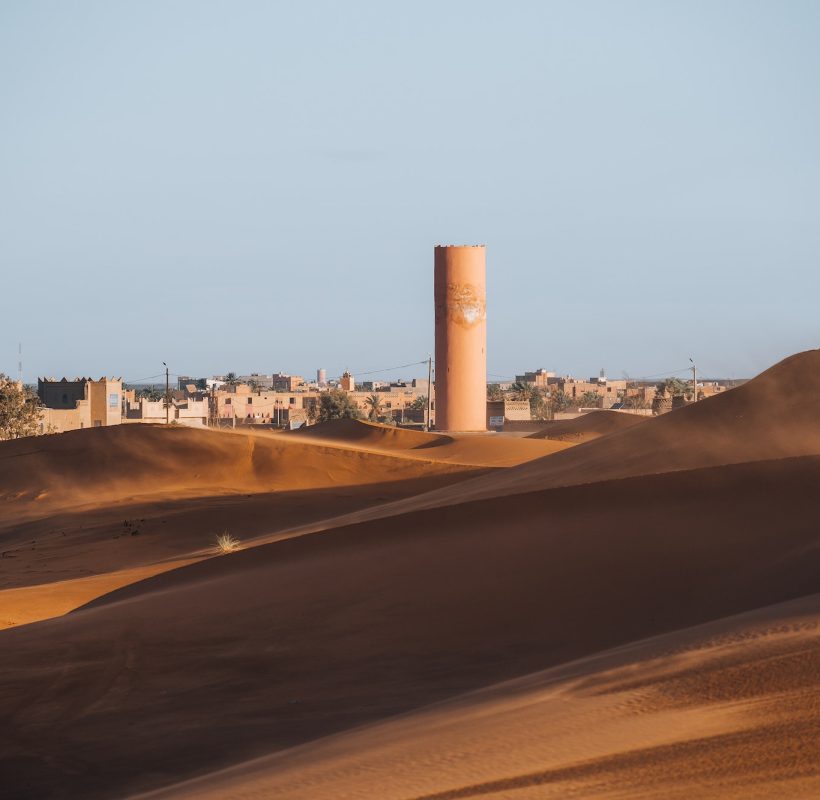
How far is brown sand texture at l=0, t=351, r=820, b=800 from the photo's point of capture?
18.2 ft

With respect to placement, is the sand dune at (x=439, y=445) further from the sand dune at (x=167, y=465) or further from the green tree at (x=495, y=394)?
the green tree at (x=495, y=394)

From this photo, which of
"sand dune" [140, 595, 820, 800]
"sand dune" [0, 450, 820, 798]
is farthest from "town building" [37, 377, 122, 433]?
"sand dune" [140, 595, 820, 800]

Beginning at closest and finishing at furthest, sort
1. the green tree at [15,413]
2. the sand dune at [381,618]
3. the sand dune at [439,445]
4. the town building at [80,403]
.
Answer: the sand dune at [381,618]
the sand dune at [439,445]
the green tree at [15,413]
the town building at [80,403]

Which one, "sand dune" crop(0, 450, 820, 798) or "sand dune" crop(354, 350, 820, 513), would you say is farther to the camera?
"sand dune" crop(354, 350, 820, 513)

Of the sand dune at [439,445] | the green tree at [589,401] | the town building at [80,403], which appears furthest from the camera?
the green tree at [589,401]

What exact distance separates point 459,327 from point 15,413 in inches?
776

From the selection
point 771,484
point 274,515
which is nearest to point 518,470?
point 274,515

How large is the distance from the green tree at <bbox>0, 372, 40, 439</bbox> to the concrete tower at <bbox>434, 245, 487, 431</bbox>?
18.1 m

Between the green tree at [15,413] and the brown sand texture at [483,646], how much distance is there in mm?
34522

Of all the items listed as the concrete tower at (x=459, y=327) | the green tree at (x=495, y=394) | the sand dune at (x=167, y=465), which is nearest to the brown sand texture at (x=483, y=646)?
the sand dune at (x=167, y=465)

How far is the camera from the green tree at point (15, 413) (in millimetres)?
54594

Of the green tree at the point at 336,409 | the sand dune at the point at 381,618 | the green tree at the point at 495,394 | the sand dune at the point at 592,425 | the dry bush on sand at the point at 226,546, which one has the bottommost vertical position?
the dry bush on sand at the point at 226,546

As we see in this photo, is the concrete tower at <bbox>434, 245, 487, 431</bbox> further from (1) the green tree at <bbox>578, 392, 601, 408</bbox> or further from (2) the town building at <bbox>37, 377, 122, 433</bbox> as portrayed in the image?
(1) the green tree at <bbox>578, 392, 601, 408</bbox>

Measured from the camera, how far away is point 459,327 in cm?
4962
